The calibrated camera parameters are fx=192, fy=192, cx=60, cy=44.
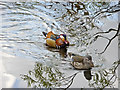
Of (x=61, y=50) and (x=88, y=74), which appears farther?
(x=61, y=50)

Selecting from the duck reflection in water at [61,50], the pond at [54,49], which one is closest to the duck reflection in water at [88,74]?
the pond at [54,49]

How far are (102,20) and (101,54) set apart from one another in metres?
0.19

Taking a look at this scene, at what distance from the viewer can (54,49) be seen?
87 cm

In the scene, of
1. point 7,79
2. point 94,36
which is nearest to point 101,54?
point 94,36

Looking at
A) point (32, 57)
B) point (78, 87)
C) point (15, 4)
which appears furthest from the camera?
point (15, 4)

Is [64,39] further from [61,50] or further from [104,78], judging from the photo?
[104,78]

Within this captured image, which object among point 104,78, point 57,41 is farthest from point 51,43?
point 104,78

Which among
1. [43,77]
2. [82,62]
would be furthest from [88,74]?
[43,77]

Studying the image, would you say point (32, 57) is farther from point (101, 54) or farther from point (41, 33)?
point (101, 54)

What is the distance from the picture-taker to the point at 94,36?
2.93ft

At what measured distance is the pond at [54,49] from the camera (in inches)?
29.3

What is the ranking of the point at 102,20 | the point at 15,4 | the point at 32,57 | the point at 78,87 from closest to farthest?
the point at 78,87 → the point at 32,57 → the point at 102,20 → the point at 15,4

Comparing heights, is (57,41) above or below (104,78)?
above

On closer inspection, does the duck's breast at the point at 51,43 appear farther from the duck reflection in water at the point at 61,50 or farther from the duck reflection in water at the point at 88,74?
the duck reflection in water at the point at 88,74
